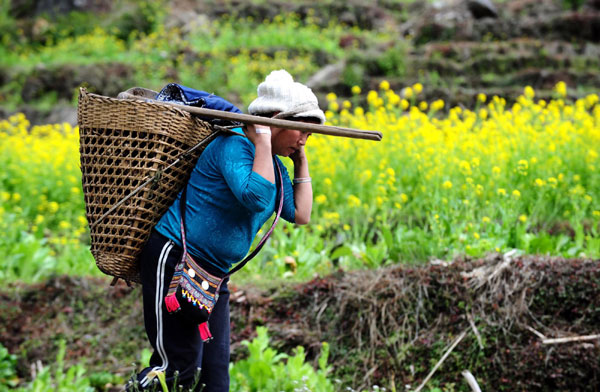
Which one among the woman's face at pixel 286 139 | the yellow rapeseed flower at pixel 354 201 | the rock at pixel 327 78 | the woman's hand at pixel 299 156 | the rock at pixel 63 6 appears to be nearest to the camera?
the woman's face at pixel 286 139

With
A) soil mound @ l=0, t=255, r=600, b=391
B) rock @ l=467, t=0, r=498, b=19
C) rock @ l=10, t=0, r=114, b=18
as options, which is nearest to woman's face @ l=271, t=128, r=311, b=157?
soil mound @ l=0, t=255, r=600, b=391

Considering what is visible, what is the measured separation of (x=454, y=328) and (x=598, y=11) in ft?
36.9

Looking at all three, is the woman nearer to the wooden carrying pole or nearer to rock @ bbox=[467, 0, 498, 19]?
the wooden carrying pole

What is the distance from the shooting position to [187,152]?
2.43m

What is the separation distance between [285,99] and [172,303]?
0.81 m

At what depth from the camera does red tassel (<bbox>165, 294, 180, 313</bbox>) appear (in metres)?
2.26

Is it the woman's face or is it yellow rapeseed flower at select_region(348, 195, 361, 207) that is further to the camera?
yellow rapeseed flower at select_region(348, 195, 361, 207)

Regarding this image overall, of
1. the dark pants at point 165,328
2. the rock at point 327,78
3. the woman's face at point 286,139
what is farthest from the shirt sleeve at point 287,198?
the rock at point 327,78

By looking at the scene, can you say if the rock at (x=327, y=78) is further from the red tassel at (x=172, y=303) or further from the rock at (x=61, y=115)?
the red tassel at (x=172, y=303)

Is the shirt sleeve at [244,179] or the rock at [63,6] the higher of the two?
the shirt sleeve at [244,179]

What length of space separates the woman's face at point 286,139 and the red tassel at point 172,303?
2.11 feet

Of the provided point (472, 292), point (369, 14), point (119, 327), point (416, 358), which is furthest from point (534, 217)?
point (369, 14)

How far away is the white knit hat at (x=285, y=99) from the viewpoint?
229 cm

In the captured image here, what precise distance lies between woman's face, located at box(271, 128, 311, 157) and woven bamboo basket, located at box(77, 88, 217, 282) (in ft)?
0.84
